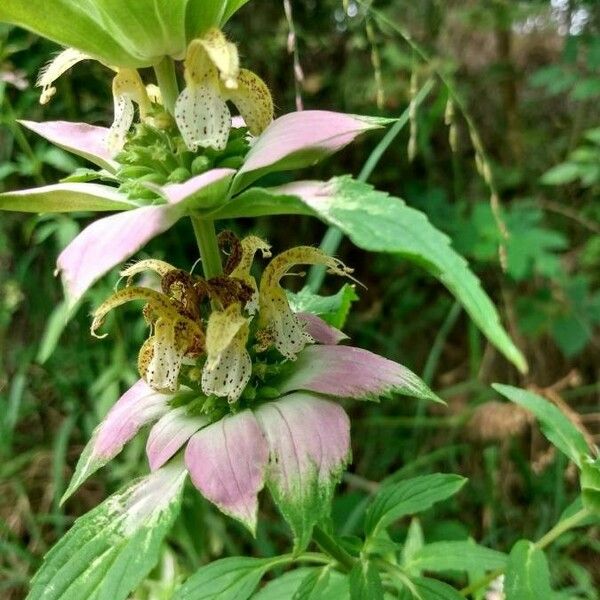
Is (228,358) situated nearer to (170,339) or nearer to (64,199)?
(170,339)

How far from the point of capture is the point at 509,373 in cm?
231

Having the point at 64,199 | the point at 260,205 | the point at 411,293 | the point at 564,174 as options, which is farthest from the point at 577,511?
the point at 411,293

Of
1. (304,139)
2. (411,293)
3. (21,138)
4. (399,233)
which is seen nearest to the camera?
(399,233)

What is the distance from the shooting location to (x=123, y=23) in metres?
0.56

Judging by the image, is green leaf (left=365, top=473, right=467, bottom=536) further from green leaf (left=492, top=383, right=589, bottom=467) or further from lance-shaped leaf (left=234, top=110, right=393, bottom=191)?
lance-shaped leaf (left=234, top=110, right=393, bottom=191)

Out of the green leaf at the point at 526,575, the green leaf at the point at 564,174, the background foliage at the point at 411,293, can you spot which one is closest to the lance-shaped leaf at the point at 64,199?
the green leaf at the point at 526,575

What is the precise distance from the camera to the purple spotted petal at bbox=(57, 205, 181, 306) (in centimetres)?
44

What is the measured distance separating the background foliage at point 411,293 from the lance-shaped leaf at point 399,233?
3.15 ft

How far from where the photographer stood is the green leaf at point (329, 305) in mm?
853

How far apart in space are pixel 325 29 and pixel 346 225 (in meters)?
2.19

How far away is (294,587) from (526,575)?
26cm

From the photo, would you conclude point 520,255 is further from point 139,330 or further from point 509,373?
point 139,330

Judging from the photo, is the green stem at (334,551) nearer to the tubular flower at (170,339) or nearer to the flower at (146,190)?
the tubular flower at (170,339)

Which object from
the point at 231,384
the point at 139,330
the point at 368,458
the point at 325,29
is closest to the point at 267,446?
the point at 231,384
